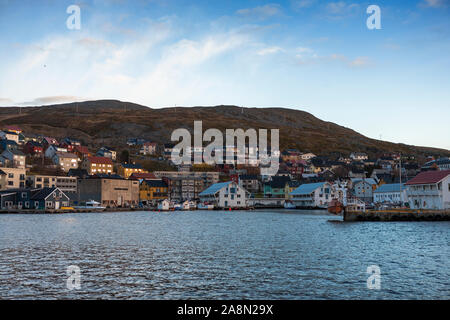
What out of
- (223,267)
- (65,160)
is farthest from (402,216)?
(65,160)

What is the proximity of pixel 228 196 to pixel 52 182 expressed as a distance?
52.9 metres

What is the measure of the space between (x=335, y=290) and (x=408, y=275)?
21.6ft

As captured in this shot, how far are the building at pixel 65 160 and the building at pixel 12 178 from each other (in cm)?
3353

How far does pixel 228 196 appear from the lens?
5290 inches

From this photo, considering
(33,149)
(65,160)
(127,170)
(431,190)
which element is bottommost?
(431,190)

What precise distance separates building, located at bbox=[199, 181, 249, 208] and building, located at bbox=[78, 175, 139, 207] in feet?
88.9

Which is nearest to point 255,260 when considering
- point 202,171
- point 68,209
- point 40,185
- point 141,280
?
point 141,280

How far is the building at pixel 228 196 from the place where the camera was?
134m

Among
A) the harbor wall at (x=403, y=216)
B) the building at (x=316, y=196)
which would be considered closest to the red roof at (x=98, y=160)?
the building at (x=316, y=196)

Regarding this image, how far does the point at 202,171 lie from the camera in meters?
176

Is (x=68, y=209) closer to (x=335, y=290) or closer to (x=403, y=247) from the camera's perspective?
(x=403, y=247)

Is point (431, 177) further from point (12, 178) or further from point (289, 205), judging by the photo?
point (12, 178)

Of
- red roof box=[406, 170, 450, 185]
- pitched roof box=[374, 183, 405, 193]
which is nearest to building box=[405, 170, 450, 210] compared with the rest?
red roof box=[406, 170, 450, 185]

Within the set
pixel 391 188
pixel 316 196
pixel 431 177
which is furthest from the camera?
pixel 316 196
